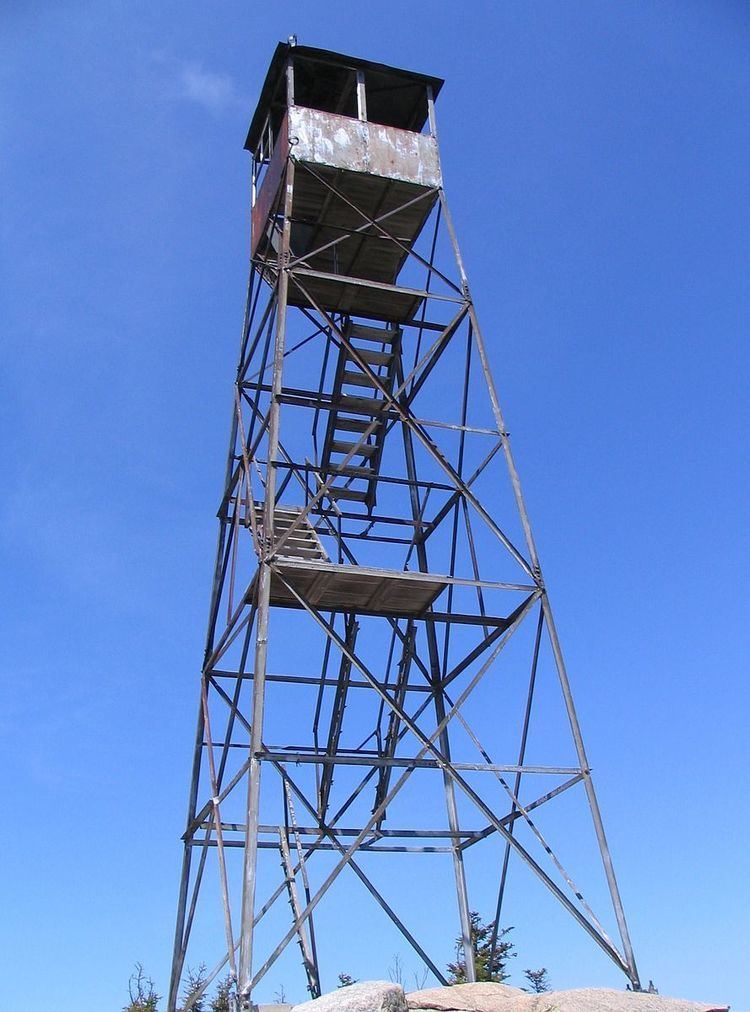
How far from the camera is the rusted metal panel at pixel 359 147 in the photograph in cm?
1578

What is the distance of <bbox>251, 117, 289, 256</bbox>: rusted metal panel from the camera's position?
1605 cm

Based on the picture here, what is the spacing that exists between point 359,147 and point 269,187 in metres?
1.75

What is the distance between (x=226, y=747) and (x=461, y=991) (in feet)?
17.8

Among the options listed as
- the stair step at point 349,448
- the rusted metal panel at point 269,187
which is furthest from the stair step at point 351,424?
the rusted metal panel at point 269,187

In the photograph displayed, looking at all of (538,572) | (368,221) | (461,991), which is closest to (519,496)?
(538,572)

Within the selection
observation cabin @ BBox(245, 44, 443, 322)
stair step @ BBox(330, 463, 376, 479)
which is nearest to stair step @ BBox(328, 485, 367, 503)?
stair step @ BBox(330, 463, 376, 479)

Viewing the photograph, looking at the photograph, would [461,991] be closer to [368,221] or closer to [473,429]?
[473,429]

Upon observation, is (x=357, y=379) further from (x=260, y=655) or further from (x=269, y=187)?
(x=260, y=655)

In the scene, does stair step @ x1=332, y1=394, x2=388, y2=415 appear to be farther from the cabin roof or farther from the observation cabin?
the cabin roof

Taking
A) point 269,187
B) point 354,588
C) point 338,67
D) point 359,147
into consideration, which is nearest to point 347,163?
point 359,147

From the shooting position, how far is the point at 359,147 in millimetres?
16047

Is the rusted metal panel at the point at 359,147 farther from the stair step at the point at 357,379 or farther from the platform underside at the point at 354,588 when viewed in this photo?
the platform underside at the point at 354,588

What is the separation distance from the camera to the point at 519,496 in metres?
14.3

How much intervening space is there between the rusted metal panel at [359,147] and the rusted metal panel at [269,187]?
0.30 m
